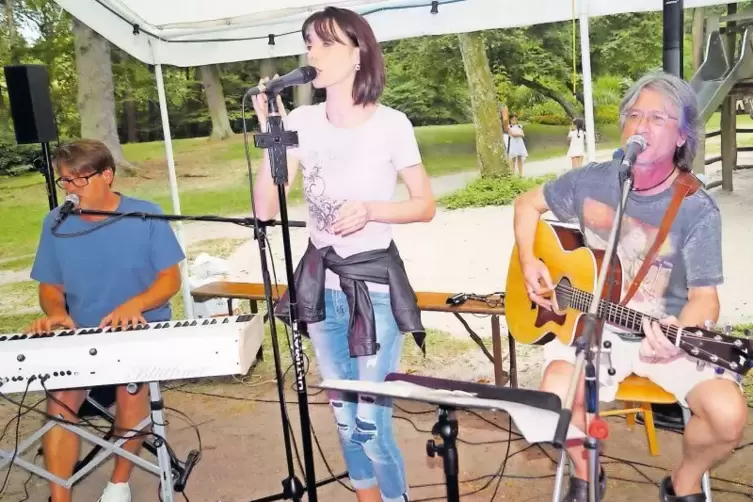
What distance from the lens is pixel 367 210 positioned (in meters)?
2.01

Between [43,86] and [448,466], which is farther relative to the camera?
[43,86]

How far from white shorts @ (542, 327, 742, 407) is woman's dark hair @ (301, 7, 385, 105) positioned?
1073 millimetres

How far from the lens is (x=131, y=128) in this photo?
761cm

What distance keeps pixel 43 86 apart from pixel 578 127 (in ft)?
10.3

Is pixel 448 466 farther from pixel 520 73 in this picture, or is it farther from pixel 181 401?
pixel 520 73

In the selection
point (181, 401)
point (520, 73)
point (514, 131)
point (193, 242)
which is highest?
point (520, 73)

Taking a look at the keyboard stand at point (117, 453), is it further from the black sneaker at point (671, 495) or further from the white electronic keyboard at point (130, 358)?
the black sneaker at point (671, 495)

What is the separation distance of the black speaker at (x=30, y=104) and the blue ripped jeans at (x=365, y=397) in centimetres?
214

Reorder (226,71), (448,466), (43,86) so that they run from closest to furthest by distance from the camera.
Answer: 1. (448,466)
2. (43,86)
3. (226,71)

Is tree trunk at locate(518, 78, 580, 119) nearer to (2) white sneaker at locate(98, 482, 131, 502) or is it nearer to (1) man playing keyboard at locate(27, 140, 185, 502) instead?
(1) man playing keyboard at locate(27, 140, 185, 502)

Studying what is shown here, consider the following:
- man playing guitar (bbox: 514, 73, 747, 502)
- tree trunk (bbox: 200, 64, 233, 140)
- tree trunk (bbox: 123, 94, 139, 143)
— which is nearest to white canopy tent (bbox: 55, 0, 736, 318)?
man playing guitar (bbox: 514, 73, 747, 502)

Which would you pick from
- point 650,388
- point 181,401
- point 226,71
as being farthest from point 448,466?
point 226,71

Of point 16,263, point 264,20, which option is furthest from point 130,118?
point 264,20

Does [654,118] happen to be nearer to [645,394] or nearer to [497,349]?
[645,394]
